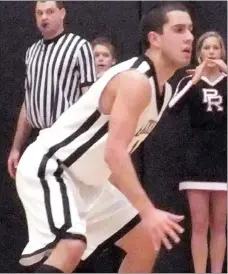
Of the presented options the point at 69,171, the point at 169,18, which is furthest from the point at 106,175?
the point at 169,18

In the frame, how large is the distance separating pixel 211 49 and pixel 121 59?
0.48 metres

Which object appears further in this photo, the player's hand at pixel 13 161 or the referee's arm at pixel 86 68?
the player's hand at pixel 13 161

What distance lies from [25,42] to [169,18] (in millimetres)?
1399

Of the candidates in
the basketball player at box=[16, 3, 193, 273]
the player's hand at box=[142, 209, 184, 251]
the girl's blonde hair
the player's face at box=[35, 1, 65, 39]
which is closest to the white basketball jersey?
the basketball player at box=[16, 3, 193, 273]

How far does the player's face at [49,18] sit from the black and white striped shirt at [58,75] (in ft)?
0.13

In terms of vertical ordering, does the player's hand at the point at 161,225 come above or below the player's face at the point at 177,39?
below

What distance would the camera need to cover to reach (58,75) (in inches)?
134

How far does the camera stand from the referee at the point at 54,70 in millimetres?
3383

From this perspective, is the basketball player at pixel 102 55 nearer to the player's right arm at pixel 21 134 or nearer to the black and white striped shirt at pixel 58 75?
the black and white striped shirt at pixel 58 75

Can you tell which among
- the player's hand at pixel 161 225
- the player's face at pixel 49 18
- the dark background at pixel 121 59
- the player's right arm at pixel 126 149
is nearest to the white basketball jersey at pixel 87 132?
the player's right arm at pixel 126 149

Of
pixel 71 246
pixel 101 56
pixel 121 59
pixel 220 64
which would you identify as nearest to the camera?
pixel 71 246

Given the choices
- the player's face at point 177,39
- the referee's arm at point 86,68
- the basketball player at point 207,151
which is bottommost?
the basketball player at point 207,151

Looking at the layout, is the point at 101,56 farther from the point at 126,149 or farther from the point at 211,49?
the point at 126,149

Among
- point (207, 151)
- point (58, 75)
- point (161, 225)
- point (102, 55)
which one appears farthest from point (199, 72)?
point (161, 225)
